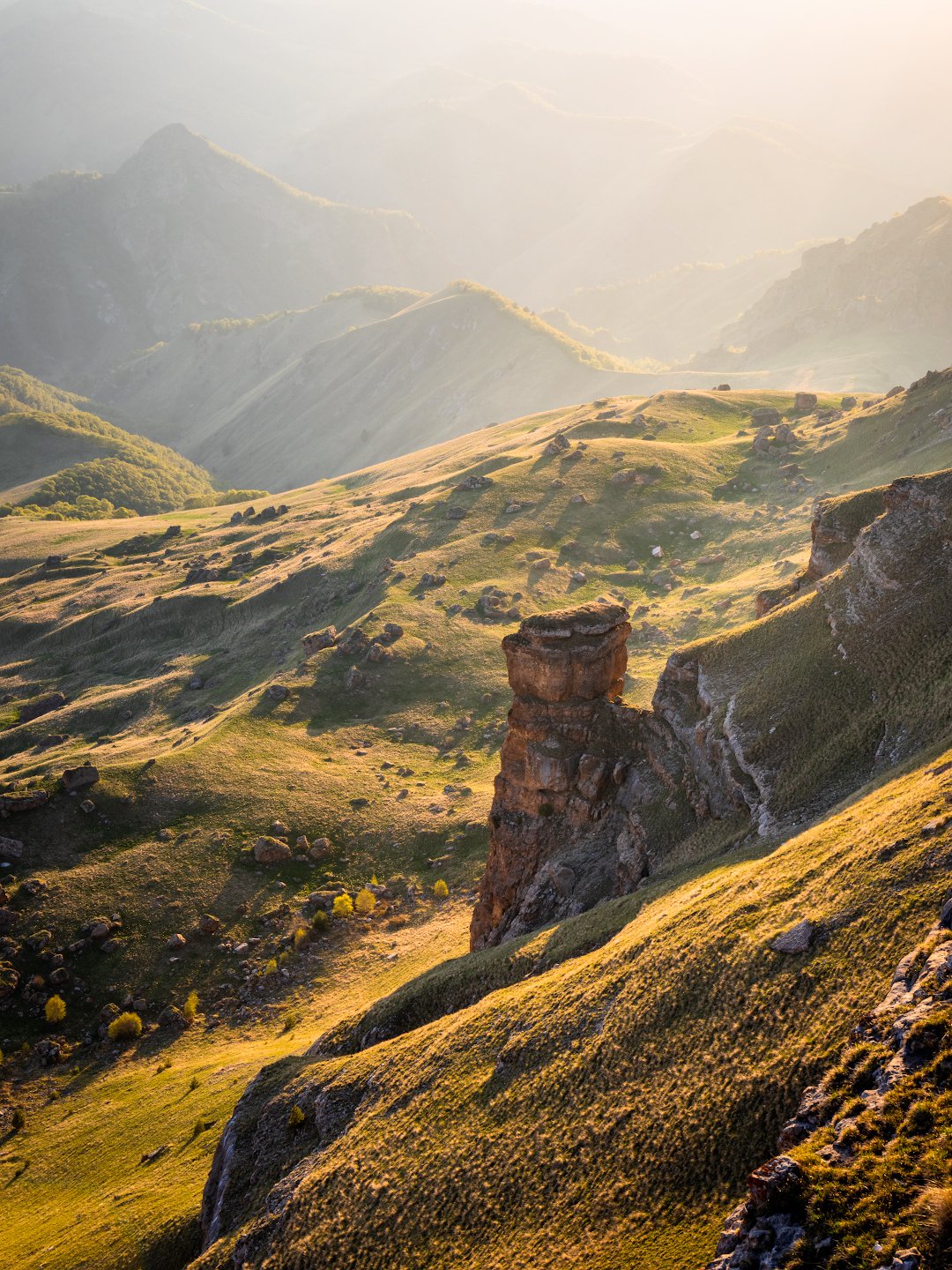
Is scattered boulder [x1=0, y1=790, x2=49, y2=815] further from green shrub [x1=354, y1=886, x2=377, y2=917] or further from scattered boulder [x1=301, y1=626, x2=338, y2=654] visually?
scattered boulder [x1=301, y1=626, x2=338, y2=654]

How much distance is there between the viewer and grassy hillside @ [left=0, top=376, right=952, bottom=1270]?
17797 mm

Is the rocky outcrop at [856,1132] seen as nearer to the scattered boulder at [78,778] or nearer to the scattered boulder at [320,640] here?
the scattered boulder at [78,778]

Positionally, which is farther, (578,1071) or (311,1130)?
(311,1130)

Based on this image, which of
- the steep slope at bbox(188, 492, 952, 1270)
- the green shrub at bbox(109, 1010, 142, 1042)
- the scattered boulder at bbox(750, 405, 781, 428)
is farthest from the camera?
the scattered boulder at bbox(750, 405, 781, 428)

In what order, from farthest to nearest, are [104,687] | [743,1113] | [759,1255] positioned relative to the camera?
[104,687] → [743,1113] → [759,1255]

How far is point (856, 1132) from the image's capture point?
12.8 m

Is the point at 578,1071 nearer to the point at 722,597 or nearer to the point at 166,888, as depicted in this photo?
the point at 166,888

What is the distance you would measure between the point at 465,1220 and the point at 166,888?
4177 centimetres

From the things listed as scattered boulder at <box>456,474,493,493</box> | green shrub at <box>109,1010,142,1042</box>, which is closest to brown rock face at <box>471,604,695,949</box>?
green shrub at <box>109,1010,142,1042</box>

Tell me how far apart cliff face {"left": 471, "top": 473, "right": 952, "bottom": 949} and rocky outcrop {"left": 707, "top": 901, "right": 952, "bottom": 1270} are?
10.8 metres

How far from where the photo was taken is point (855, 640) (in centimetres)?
2805

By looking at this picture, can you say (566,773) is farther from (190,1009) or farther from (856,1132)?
(190,1009)

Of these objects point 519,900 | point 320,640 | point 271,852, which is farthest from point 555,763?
point 320,640

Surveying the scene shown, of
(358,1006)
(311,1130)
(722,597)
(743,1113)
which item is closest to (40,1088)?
(358,1006)
